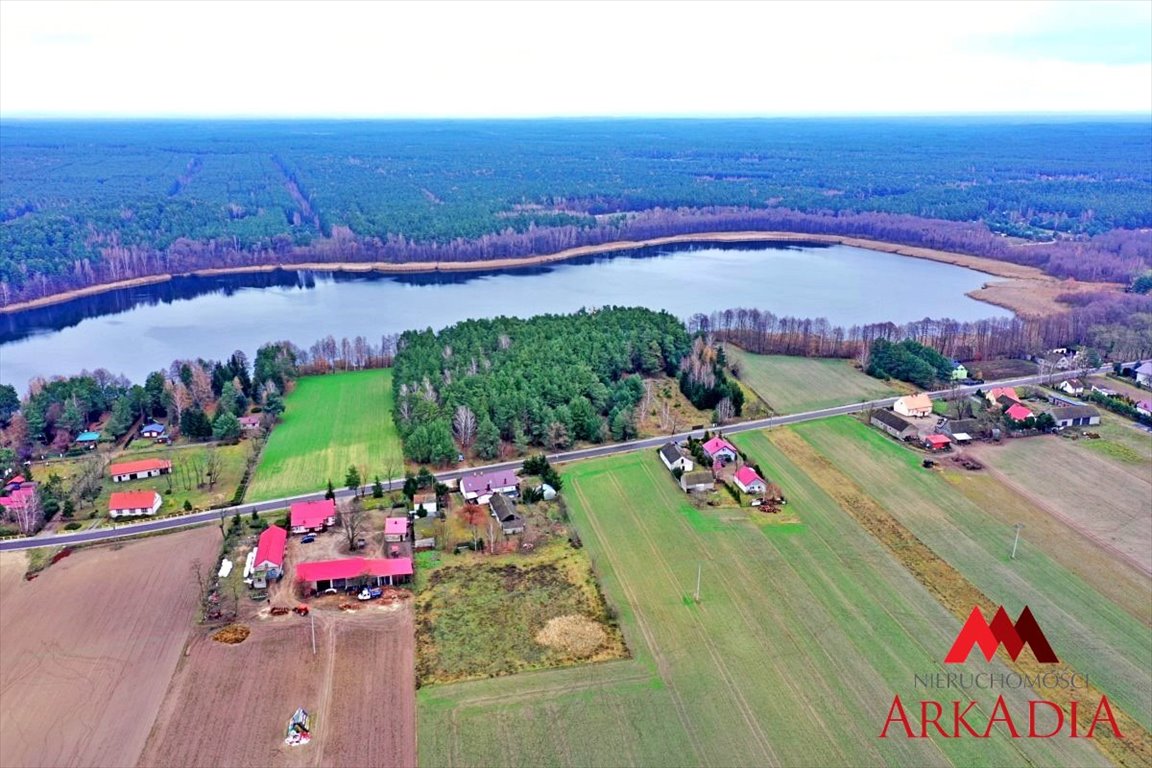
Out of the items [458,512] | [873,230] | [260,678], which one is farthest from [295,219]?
[260,678]

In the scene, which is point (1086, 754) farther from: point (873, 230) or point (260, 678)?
point (873, 230)

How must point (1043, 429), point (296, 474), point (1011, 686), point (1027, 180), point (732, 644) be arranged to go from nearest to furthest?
1. point (1011, 686)
2. point (732, 644)
3. point (296, 474)
4. point (1043, 429)
5. point (1027, 180)

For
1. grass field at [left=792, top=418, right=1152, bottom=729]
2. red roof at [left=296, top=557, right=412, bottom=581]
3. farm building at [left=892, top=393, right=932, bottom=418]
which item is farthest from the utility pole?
red roof at [left=296, top=557, right=412, bottom=581]

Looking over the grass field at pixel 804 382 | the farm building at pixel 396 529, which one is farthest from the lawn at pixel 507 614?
the grass field at pixel 804 382

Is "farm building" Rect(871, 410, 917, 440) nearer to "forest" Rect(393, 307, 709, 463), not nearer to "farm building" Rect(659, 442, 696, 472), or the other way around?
"forest" Rect(393, 307, 709, 463)

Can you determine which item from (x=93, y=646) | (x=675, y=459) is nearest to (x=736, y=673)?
(x=675, y=459)

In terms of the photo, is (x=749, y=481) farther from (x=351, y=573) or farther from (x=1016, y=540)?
(x=351, y=573)
